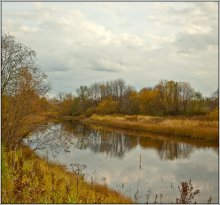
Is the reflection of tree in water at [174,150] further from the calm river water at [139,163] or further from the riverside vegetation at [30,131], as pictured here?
the riverside vegetation at [30,131]

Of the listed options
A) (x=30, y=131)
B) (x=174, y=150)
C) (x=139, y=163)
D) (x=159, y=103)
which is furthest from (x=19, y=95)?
(x=159, y=103)

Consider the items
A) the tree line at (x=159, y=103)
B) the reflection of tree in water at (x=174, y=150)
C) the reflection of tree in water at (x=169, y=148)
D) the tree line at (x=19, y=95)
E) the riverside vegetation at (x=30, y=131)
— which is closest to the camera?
the riverside vegetation at (x=30, y=131)

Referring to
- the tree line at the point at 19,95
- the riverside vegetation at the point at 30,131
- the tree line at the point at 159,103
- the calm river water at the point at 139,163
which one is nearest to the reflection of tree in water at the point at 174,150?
the calm river water at the point at 139,163

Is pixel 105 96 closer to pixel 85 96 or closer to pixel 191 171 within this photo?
pixel 85 96

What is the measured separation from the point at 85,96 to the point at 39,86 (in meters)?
70.8

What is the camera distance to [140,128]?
38.6 m

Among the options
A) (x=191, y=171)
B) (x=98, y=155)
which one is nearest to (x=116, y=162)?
(x=98, y=155)

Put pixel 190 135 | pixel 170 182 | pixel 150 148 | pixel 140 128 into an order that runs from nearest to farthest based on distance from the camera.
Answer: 1. pixel 170 182
2. pixel 150 148
3. pixel 190 135
4. pixel 140 128

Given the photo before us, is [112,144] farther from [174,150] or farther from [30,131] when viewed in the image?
[30,131]

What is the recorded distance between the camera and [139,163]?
62.3 ft

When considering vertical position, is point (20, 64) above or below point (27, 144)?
above

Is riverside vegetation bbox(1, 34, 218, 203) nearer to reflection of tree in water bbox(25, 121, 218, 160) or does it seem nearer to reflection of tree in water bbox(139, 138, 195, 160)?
reflection of tree in water bbox(25, 121, 218, 160)

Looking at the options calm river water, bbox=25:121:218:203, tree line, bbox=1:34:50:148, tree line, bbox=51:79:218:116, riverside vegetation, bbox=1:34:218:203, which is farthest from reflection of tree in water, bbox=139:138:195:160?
tree line, bbox=51:79:218:116

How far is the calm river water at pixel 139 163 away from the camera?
43.8 feet
